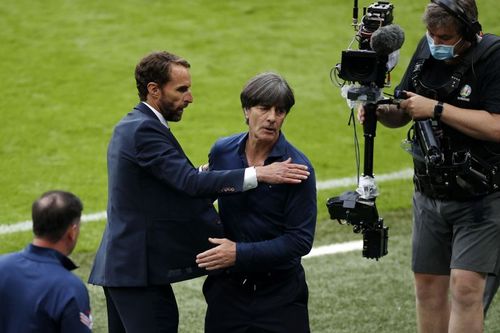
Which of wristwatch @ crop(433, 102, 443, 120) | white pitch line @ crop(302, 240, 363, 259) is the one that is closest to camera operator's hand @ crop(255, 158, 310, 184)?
wristwatch @ crop(433, 102, 443, 120)

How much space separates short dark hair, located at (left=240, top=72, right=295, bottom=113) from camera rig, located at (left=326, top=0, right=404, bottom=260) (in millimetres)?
379

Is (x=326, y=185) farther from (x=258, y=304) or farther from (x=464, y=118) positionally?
(x=258, y=304)

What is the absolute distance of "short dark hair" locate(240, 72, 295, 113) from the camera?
17.8 feet

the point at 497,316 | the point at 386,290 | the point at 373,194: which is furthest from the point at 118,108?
the point at 373,194

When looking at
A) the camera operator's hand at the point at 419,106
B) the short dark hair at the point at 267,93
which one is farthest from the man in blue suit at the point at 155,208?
the camera operator's hand at the point at 419,106

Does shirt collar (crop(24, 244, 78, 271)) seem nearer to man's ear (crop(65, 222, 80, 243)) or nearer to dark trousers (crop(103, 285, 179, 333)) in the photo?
man's ear (crop(65, 222, 80, 243))

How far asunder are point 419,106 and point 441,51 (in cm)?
29

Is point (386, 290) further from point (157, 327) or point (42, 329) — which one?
point (42, 329)

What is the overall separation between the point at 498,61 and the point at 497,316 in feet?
7.36

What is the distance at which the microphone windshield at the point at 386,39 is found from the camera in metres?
5.55

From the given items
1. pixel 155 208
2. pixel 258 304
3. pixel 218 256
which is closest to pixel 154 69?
pixel 155 208

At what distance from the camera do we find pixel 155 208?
5371 millimetres

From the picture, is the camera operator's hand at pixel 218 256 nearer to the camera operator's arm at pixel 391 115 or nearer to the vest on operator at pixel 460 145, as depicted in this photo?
the vest on operator at pixel 460 145

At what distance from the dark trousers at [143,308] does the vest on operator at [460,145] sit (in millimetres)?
1427
